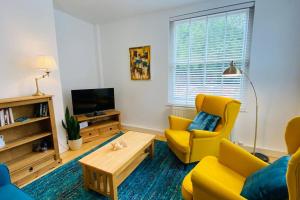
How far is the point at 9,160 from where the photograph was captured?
207 centimetres

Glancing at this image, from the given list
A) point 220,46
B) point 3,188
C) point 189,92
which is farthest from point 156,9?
point 3,188

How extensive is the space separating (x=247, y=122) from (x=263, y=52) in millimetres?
1121

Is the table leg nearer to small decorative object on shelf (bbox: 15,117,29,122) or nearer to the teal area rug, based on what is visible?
the teal area rug

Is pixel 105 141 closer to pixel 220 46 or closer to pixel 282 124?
pixel 220 46

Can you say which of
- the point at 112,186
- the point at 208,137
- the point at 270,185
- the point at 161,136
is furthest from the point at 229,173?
the point at 161,136

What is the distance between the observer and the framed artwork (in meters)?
3.25

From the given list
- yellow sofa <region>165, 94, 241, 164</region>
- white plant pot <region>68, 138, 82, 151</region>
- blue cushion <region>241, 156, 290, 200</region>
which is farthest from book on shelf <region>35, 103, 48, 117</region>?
blue cushion <region>241, 156, 290, 200</region>

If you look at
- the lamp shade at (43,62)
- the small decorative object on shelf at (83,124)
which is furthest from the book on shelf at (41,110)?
the small decorative object on shelf at (83,124)

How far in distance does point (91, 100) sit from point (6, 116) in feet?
4.66

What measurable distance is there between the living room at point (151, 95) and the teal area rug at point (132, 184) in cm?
1

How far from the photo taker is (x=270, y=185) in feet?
2.99

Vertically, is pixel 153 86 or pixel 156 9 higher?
pixel 156 9

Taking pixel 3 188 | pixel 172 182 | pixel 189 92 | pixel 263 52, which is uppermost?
pixel 263 52

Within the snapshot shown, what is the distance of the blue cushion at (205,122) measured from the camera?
2248 mm
